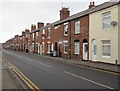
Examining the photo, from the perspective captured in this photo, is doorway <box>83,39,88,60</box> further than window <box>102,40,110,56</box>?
Yes

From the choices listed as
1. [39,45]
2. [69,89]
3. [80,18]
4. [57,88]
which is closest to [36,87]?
[57,88]

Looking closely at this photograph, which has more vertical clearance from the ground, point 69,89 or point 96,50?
point 96,50

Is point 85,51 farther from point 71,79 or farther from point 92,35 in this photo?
point 71,79

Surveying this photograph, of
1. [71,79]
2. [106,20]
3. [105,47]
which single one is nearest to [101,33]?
[106,20]

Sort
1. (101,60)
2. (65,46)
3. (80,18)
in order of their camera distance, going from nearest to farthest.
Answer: (101,60) < (80,18) < (65,46)

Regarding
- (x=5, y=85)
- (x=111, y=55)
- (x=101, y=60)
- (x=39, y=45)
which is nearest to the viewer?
(x=5, y=85)

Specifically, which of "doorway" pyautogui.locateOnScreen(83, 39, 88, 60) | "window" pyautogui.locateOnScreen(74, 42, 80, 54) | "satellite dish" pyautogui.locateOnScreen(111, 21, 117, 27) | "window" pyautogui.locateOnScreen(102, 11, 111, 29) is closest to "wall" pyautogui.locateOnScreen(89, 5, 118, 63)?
"satellite dish" pyautogui.locateOnScreen(111, 21, 117, 27)

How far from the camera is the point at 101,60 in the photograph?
19.3 meters

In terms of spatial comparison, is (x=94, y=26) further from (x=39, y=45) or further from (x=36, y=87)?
(x=39, y=45)

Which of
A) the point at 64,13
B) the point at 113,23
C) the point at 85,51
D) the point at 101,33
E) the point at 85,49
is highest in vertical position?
the point at 64,13

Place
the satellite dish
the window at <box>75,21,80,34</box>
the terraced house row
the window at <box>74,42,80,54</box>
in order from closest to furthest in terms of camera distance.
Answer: the satellite dish → the terraced house row → the window at <box>74,42,80,54</box> → the window at <box>75,21,80,34</box>

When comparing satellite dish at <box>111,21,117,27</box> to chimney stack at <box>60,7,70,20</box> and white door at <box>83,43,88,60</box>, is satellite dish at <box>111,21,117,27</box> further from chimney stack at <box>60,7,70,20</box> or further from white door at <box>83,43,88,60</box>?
chimney stack at <box>60,7,70,20</box>

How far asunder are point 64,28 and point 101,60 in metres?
12.1

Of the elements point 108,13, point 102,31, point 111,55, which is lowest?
point 111,55
